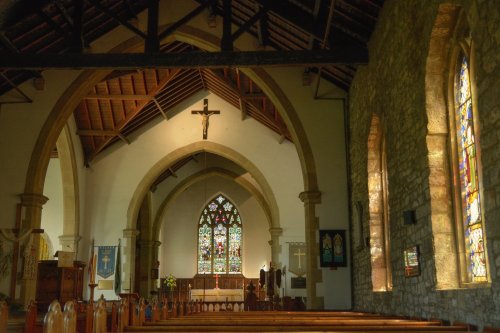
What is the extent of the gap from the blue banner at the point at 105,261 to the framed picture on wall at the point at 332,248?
22.1 feet

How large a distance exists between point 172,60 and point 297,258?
7448mm

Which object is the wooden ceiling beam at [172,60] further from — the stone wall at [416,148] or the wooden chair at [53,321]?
the wooden chair at [53,321]

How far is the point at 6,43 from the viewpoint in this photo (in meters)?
9.10

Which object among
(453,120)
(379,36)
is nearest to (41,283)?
(379,36)

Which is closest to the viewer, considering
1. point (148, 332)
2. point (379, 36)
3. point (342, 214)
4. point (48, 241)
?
point (148, 332)

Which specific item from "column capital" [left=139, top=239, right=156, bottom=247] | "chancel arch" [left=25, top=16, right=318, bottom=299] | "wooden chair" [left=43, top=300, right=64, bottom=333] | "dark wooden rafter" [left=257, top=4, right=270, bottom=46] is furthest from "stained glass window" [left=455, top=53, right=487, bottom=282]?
"column capital" [left=139, top=239, right=156, bottom=247]

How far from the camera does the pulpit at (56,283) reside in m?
11.6

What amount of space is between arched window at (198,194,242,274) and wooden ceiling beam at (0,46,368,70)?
13.8 metres

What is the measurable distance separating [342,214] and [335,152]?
46.1 inches

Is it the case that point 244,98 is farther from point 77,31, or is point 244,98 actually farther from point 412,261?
point 412,261

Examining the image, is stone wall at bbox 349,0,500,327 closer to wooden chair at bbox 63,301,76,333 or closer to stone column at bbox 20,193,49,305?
wooden chair at bbox 63,301,76,333

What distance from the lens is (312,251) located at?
407 inches

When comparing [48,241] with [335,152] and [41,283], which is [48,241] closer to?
[41,283]

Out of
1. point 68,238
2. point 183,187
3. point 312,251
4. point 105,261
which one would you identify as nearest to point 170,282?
point 183,187
